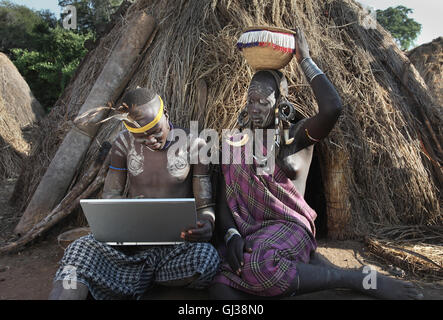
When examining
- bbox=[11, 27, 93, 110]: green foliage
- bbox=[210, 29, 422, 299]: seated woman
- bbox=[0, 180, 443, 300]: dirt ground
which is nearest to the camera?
bbox=[210, 29, 422, 299]: seated woman

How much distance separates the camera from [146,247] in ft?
8.66

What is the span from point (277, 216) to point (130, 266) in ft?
3.65

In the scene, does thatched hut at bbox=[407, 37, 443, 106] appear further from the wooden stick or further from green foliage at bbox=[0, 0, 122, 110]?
green foliage at bbox=[0, 0, 122, 110]

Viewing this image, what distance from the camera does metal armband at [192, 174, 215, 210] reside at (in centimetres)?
270

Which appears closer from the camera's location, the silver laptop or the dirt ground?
the silver laptop

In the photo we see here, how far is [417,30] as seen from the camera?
2508 cm

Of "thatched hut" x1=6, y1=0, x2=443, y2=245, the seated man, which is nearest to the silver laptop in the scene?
the seated man

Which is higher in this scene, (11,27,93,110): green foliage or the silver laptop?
(11,27,93,110): green foliage

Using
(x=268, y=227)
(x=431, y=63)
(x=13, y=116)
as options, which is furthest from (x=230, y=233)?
(x=13, y=116)

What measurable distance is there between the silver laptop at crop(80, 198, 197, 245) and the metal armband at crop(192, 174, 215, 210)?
36 centimetres

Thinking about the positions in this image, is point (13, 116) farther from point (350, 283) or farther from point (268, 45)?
point (350, 283)
